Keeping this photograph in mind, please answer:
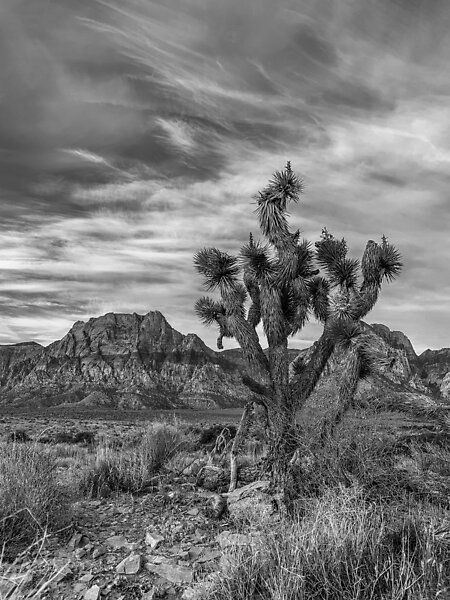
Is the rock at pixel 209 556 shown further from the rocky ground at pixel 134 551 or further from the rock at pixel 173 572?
the rock at pixel 173 572

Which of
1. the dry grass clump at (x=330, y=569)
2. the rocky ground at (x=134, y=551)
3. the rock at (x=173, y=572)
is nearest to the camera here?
the dry grass clump at (x=330, y=569)

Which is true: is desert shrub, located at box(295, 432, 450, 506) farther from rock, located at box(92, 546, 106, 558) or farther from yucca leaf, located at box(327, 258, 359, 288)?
yucca leaf, located at box(327, 258, 359, 288)

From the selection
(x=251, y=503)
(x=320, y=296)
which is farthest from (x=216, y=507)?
(x=320, y=296)

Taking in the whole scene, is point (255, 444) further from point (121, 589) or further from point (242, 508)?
point (121, 589)

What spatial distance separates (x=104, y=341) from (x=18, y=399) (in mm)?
58499

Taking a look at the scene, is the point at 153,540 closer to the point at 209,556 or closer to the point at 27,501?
the point at 209,556

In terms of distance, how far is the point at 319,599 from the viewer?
400cm

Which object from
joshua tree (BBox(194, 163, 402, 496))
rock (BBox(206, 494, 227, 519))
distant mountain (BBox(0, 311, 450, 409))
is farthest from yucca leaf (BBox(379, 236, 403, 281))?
distant mountain (BBox(0, 311, 450, 409))

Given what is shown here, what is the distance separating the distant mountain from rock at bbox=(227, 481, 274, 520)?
94.2 meters

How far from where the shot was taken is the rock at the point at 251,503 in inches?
280

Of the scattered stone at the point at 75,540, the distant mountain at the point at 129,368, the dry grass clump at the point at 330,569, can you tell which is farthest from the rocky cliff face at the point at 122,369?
the dry grass clump at the point at 330,569

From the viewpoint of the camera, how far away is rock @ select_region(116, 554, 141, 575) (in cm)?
529

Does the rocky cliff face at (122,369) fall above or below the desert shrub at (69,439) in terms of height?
above

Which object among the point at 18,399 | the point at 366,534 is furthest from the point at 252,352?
the point at 18,399
